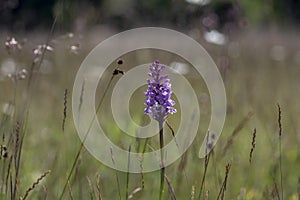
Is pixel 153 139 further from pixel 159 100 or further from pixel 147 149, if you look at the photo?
pixel 159 100

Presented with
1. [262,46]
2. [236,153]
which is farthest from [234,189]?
[262,46]

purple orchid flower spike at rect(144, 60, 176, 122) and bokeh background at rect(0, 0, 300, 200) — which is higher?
bokeh background at rect(0, 0, 300, 200)

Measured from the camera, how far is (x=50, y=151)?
3.10 meters

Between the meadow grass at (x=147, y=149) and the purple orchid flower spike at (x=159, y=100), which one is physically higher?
the meadow grass at (x=147, y=149)

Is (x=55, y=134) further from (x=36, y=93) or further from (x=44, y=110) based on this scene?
(x=36, y=93)

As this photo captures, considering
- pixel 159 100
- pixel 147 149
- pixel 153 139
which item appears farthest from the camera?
pixel 153 139

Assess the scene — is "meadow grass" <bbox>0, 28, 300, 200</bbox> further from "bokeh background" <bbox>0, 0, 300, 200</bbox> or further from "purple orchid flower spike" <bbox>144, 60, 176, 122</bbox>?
"purple orchid flower spike" <bbox>144, 60, 176, 122</bbox>

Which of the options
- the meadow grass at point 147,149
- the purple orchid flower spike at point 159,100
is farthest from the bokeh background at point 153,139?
the purple orchid flower spike at point 159,100

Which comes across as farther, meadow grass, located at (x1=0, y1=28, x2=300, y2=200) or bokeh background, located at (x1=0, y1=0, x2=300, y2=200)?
bokeh background, located at (x1=0, y1=0, x2=300, y2=200)

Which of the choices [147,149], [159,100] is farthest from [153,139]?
[159,100]

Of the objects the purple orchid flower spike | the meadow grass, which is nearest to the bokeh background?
the meadow grass

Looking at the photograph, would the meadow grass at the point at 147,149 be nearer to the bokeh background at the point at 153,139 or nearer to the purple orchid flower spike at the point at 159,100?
the bokeh background at the point at 153,139

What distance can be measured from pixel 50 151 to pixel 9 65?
1.32 meters

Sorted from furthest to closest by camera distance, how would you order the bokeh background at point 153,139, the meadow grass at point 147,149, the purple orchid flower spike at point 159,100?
the bokeh background at point 153,139 < the meadow grass at point 147,149 < the purple orchid flower spike at point 159,100
